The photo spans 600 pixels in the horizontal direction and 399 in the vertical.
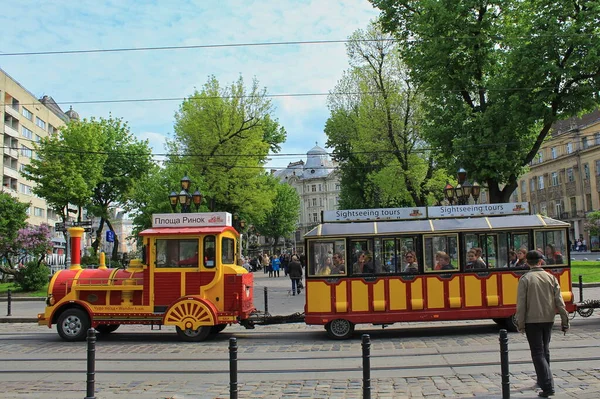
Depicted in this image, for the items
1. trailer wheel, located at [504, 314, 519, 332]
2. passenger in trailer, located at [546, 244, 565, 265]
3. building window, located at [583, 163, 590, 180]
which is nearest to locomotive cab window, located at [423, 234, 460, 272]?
trailer wheel, located at [504, 314, 519, 332]

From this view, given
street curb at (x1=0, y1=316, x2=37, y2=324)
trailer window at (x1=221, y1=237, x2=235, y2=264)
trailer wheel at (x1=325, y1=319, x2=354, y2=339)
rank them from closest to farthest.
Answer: trailer wheel at (x1=325, y1=319, x2=354, y2=339)
trailer window at (x1=221, y1=237, x2=235, y2=264)
street curb at (x1=0, y1=316, x2=37, y2=324)

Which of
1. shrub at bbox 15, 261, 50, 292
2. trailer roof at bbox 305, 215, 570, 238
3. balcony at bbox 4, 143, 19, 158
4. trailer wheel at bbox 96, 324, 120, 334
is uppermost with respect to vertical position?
balcony at bbox 4, 143, 19, 158

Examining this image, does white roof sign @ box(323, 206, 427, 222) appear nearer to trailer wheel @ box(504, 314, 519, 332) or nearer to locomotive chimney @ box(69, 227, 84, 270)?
trailer wheel @ box(504, 314, 519, 332)

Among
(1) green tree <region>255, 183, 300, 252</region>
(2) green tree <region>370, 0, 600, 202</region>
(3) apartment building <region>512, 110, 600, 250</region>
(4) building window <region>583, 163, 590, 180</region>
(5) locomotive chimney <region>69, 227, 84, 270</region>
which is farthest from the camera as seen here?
(1) green tree <region>255, 183, 300, 252</region>

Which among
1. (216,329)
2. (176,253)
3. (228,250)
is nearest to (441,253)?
(228,250)

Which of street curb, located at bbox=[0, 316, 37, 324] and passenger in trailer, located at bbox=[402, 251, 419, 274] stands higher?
passenger in trailer, located at bbox=[402, 251, 419, 274]

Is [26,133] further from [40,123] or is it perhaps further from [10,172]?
[10,172]

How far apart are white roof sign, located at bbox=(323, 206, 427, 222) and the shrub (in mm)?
20909

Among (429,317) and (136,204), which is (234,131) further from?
(429,317)

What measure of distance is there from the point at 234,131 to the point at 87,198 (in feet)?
48.1

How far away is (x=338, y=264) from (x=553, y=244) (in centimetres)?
518

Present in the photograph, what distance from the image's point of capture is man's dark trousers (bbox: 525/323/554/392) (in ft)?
23.2

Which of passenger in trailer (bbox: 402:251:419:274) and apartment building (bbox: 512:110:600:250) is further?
apartment building (bbox: 512:110:600:250)

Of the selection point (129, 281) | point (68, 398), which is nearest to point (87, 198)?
point (129, 281)
